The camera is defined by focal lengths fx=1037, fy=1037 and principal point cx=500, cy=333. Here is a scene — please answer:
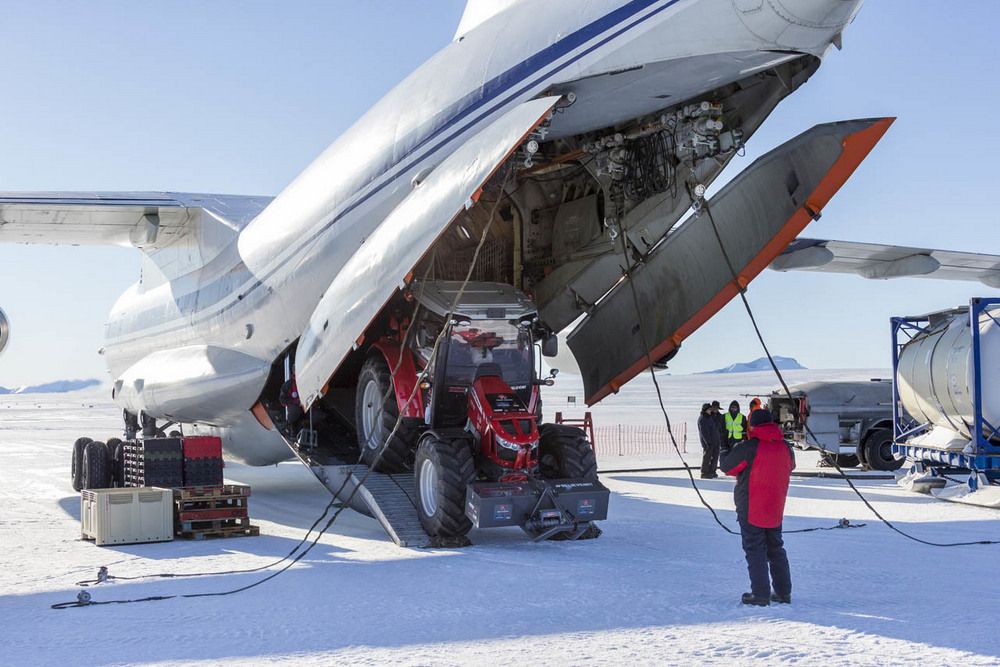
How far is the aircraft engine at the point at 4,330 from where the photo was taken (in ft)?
54.0

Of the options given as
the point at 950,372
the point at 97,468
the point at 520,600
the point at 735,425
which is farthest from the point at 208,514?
the point at 735,425

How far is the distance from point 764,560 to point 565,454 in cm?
415

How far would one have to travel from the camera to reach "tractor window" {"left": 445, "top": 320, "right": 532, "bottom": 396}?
11.8 metres

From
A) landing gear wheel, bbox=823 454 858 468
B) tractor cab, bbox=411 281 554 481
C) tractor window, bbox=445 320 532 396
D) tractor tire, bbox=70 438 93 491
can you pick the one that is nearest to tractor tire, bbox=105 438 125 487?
tractor tire, bbox=70 438 93 491

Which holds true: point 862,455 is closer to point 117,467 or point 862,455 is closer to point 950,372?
point 950,372

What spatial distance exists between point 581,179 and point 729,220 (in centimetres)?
203

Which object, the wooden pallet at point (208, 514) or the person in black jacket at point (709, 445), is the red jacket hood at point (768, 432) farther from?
the person in black jacket at point (709, 445)

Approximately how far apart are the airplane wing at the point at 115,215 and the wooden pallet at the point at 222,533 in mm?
5197

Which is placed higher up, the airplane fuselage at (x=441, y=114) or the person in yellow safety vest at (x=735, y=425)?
the airplane fuselage at (x=441, y=114)

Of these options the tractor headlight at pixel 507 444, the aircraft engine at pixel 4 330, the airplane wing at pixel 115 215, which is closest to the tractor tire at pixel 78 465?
the aircraft engine at pixel 4 330

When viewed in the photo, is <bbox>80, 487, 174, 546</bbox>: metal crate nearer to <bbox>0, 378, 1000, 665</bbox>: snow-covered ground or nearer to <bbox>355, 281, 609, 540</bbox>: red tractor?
<bbox>0, 378, 1000, 665</bbox>: snow-covered ground

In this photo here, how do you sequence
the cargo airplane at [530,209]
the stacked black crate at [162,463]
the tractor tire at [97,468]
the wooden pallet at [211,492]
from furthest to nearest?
the tractor tire at [97,468] → the stacked black crate at [162,463] → the wooden pallet at [211,492] → the cargo airplane at [530,209]

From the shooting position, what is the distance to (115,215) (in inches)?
674

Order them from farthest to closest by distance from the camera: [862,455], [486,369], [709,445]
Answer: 1. [862,455]
2. [709,445]
3. [486,369]
